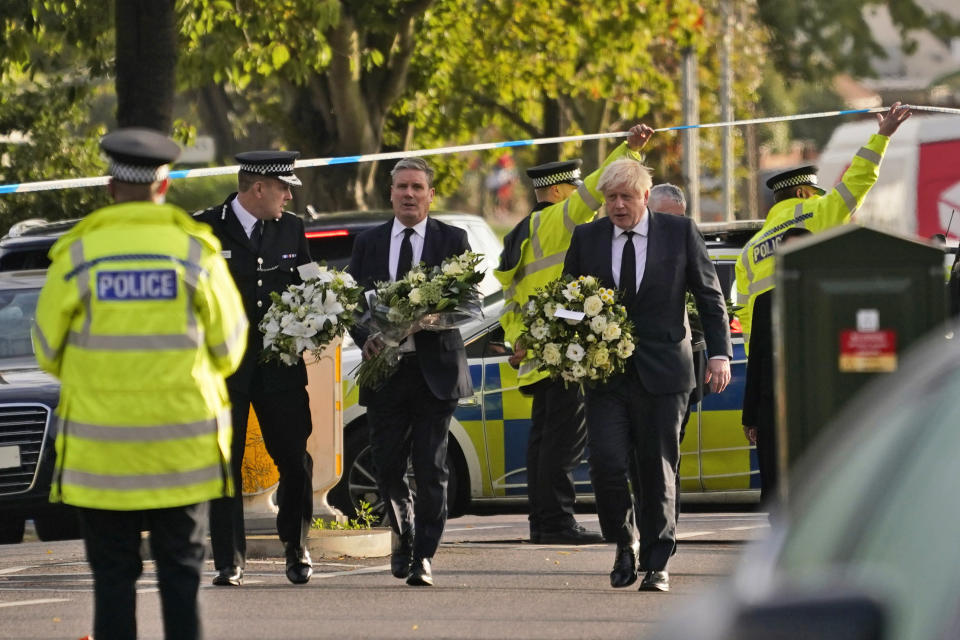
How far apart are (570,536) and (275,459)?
7.09 feet

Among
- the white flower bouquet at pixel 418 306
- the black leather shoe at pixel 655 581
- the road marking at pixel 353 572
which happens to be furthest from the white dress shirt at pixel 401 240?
the black leather shoe at pixel 655 581

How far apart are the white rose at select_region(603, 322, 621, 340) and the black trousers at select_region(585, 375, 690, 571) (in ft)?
0.88

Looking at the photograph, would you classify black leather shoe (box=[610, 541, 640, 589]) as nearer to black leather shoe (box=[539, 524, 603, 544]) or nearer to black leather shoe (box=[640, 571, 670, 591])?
black leather shoe (box=[640, 571, 670, 591])

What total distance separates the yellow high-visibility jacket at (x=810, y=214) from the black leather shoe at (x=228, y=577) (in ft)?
8.47

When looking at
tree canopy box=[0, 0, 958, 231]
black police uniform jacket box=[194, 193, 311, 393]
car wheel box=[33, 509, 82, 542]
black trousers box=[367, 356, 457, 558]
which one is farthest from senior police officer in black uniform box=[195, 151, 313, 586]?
tree canopy box=[0, 0, 958, 231]

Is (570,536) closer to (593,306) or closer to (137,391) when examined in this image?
(593,306)

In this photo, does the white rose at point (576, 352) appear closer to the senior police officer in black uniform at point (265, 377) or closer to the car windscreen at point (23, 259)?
the senior police officer in black uniform at point (265, 377)

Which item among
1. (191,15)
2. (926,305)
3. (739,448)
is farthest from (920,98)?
(926,305)

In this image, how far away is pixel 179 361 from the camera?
216 inches

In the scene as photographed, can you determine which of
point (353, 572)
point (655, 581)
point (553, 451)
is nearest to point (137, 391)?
point (655, 581)

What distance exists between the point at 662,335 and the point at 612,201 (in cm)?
62

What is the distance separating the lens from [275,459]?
28.0 ft

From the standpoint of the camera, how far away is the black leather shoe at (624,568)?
27.5 ft

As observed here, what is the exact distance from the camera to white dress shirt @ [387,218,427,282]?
8781 mm
